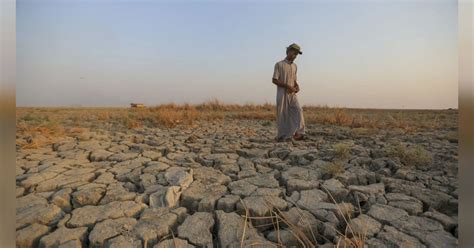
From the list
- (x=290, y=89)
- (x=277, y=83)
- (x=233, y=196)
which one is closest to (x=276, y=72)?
(x=277, y=83)

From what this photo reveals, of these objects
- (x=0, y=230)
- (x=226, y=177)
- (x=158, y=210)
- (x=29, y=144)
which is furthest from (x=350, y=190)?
(x=29, y=144)

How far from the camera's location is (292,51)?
4.02 metres

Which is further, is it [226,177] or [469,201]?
[226,177]

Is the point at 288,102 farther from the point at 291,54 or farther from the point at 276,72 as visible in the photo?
the point at 291,54

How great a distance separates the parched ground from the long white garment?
2.03ft

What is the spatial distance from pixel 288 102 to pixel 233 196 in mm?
2394

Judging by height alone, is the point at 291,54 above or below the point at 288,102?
above

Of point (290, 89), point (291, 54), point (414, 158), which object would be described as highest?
point (291, 54)

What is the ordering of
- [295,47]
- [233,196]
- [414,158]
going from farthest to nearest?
[295,47] → [414,158] → [233,196]

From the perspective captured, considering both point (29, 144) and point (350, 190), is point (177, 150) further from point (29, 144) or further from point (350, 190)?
point (350, 190)

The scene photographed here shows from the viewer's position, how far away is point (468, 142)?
1.05m

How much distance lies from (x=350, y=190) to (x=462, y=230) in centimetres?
103

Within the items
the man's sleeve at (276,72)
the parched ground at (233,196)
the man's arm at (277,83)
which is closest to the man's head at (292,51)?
the man's sleeve at (276,72)

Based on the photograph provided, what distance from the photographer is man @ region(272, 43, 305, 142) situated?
408 cm
